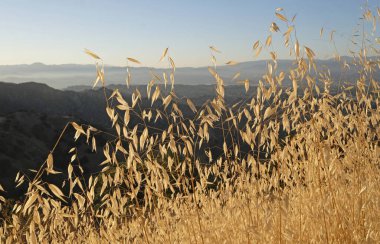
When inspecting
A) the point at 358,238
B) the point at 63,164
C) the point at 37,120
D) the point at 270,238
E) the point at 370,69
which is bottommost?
the point at 63,164

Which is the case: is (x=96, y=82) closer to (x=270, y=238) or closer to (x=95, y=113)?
(x=270, y=238)

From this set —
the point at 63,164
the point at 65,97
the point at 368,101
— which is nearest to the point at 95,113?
the point at 65,97

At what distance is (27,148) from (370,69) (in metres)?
57.3

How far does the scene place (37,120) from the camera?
6769cm

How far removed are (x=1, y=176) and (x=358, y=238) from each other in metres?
50.3

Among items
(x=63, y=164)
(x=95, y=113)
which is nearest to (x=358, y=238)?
(x=63, y=164)

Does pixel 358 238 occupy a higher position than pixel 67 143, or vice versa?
pixel 358 238

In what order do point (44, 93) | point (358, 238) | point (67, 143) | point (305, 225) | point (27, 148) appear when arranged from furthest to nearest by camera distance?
point (44, 93) < point (67, 143) < point (27, 148) < point (305, 225) < point (358, 238)

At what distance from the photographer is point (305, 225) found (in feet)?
7.75

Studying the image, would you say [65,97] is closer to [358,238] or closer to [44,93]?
[44,93]

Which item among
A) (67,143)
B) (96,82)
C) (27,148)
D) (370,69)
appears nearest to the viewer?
(96,82)

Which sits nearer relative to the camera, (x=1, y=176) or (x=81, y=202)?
(x=81, y=202)

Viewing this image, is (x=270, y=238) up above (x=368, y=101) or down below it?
below

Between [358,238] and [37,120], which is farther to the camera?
[37,120]
